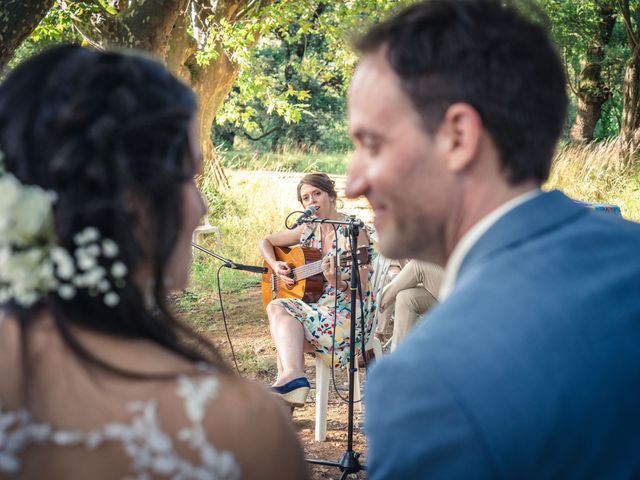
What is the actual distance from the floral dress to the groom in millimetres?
4040

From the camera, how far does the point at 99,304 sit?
3.86 ft

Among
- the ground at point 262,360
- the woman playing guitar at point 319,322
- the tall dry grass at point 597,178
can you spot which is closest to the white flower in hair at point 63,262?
the ground at point 262,360

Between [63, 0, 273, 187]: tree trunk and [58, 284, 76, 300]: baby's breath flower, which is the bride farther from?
[63, 0, 273, 187]: tree trunk

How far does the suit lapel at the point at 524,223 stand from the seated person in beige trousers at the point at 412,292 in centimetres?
453

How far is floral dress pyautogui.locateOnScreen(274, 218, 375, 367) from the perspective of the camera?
5.59m

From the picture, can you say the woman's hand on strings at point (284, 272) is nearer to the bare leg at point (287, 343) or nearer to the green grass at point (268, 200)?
the bare leg at point (287, 343)

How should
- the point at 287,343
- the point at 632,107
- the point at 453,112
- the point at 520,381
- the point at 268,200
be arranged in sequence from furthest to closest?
the point at 632,107 → the point at 268,200 → the point at 287,343 → the point at 453,112 → the point at 520,381

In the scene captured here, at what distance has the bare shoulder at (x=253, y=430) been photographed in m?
1.16

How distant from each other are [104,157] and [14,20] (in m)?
4.33

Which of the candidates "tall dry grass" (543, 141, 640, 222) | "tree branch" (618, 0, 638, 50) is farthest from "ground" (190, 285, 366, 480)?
"tree branch" (618, 0, 638, 50)

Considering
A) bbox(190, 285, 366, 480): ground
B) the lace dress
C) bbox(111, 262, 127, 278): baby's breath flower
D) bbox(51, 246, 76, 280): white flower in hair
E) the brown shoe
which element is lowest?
bbox(190, 285, 366, 480): ground

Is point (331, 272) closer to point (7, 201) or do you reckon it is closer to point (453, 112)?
point (453, 112)

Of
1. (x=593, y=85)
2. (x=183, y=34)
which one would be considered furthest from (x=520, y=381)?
(x=593, y=85)

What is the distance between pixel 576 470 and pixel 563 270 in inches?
11.1
